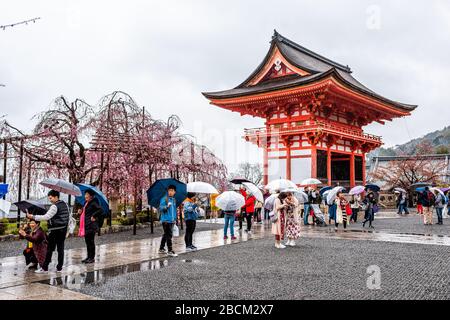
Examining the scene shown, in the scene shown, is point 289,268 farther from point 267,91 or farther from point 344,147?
point 344,147

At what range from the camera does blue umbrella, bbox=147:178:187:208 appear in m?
9.77

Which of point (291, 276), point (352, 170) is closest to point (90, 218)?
point (291, 276)

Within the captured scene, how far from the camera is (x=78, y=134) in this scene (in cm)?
1485

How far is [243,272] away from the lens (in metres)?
7.49

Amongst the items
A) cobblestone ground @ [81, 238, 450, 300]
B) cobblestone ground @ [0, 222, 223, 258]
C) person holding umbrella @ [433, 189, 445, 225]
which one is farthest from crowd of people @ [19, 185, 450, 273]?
person holding umbrella @ [433, 189, 445, 225]

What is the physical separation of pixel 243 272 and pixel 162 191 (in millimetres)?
3447

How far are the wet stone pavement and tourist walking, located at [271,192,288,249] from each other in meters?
0.48

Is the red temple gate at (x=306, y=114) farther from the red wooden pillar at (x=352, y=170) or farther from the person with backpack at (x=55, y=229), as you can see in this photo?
the person with backpack at (x=55, y=229)

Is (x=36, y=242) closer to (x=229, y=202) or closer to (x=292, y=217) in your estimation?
(x=229, y=202)

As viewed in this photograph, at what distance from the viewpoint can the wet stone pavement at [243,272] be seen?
5.98 m

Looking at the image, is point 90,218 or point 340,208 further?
point 340,208

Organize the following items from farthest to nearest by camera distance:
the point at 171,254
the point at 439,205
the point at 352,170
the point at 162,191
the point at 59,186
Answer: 1. the point at 352,170
2. the point at 439,205
3. the point at 162,191
4. the point at 171,254
5. the point at 59,186

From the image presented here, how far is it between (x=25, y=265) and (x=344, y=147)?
2373 centimetres
